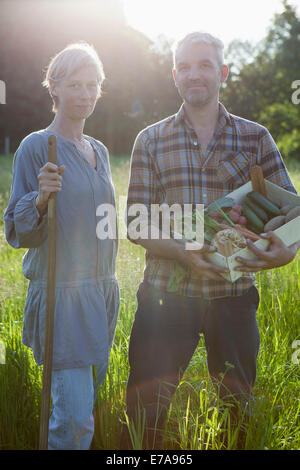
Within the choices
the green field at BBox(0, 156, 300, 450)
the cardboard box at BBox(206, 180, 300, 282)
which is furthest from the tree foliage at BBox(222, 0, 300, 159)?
the cardboard box at BBox(206, 180, 300, 282)

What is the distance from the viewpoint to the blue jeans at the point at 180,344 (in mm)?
2414

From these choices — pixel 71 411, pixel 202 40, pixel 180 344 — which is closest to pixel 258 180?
pixel 202 40

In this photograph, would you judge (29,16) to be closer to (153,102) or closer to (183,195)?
(153,102)

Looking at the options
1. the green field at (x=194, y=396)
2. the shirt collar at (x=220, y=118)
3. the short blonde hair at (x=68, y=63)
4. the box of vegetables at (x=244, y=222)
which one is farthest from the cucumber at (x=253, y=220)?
the short blonde hair at (x=68, y=63)

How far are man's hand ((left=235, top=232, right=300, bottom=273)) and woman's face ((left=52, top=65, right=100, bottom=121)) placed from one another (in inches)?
40.1

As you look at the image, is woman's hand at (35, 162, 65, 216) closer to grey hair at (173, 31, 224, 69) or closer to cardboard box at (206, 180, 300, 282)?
cardboard box at (206, 180, 300, 282)

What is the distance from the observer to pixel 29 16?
30.4 metres

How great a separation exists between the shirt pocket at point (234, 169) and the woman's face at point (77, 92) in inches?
28.3

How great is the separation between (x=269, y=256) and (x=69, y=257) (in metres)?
0.92

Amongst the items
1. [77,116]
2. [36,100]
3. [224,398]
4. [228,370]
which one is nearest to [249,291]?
[228,370]

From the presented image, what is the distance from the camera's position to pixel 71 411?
7.24 ft

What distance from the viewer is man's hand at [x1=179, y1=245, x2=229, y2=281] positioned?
2.19 m

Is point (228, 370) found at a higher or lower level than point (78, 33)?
lower

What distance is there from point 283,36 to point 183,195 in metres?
34.8
